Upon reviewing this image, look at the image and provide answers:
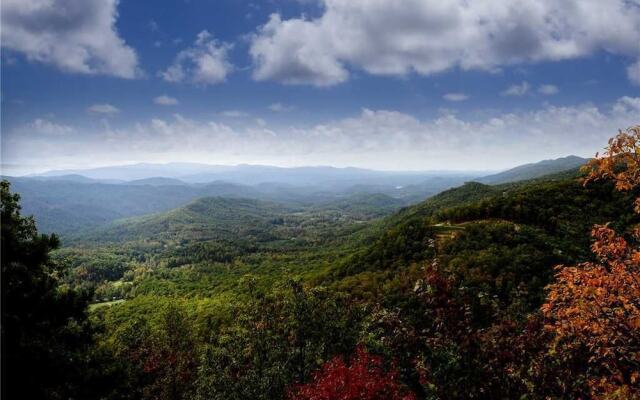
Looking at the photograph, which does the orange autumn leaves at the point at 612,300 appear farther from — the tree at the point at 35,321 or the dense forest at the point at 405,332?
the tree at the point at 35,321

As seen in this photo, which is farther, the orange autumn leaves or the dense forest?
the dense forest

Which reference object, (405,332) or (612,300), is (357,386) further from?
(612,300)

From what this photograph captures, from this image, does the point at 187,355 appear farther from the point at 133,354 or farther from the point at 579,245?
the point at 579,245

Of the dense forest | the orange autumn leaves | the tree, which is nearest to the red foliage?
the dense forest

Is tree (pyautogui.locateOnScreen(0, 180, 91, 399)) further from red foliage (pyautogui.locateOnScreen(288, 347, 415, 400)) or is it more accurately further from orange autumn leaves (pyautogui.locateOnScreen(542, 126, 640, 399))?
orange autumn leaves (pyautogui.locateOnScreen(542, 126, 640, 399))

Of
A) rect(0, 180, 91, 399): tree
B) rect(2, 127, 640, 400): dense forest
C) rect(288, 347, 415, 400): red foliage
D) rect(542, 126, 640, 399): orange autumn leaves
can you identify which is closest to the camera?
rect(542, 126, 640, 399): orange autumn leaves

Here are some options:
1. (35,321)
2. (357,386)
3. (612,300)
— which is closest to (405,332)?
(357,386)

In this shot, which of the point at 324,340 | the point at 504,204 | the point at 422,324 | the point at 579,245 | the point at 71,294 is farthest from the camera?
the point at 504,204

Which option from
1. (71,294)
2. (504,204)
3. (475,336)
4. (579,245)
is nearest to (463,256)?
(579,245)

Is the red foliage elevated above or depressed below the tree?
below
